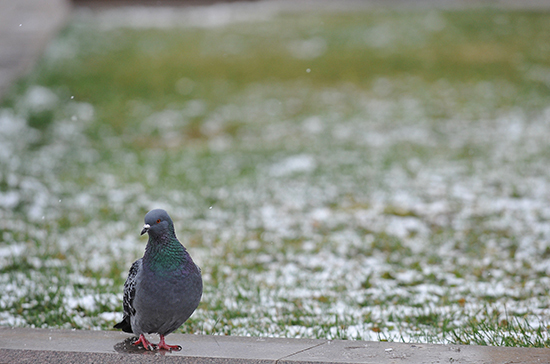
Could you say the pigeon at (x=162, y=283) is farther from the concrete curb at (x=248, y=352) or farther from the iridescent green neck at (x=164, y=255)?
the concrete curb at (x=248, y=352)

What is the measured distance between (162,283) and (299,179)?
5112 millimetres

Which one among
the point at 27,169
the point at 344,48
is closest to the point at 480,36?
the point at 344,48

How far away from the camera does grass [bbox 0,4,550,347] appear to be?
443 cm

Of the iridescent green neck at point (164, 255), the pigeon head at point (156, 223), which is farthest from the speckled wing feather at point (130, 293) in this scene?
the pigeon head at point (156, 223)

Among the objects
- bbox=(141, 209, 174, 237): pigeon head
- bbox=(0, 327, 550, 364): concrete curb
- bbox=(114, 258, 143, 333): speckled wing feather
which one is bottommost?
bbox=(0, 327, 550, 364): concrete curb

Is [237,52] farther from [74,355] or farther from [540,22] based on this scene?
[74,355]

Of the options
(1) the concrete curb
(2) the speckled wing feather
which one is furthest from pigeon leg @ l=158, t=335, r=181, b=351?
(2) the speckled wing feather

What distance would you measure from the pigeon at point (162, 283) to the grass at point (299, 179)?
0.83 metres

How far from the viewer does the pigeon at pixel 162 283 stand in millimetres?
2895

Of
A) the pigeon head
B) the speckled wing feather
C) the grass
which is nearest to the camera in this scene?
the pigeon head

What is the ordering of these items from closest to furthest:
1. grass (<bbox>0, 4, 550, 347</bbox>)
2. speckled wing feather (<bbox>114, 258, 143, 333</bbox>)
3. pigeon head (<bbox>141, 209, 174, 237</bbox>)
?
pigeon head (<bbox>141, 209, 174, 237</bbox>) → speckled wing feather (<bbox>114, 258, 143, 333</bbox>) → grass (<bbox>0, 4, 550, 347</bbox>)

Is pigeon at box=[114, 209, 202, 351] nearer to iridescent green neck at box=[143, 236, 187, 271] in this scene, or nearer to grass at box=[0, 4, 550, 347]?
iridescent green neck at box=[143, 236, 187, 271]

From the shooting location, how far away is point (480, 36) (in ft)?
51.6

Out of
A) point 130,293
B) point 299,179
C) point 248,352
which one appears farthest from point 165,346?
point 299,179
